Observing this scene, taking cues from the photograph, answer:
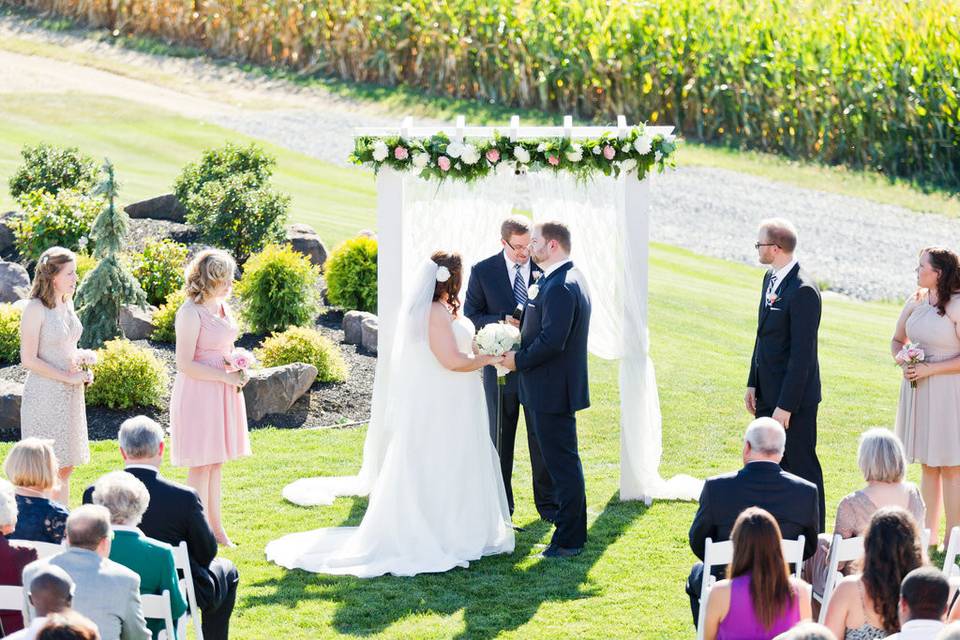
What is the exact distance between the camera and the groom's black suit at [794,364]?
8531 mm

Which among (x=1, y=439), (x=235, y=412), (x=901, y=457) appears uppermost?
(x=901, y=457)

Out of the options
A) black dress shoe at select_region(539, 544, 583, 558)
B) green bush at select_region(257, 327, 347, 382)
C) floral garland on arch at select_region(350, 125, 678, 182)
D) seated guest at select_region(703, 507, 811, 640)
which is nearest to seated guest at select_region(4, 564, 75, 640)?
seated guest at select_region(703, 507, 811, 640)

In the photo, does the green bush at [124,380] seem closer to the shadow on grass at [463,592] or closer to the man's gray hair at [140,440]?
the shadow on grass at [463,592]

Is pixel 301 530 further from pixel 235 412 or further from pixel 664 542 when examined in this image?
pixel 664 542

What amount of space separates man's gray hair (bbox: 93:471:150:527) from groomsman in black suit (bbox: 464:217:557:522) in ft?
13.3

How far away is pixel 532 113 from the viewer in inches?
1096

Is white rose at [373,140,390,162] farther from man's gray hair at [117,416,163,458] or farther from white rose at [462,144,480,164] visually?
man's gray hair at [117,416,163,458]

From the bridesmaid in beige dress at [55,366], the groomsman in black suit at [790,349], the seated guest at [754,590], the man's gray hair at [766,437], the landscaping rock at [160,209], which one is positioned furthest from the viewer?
the landscaping rock at [160,209]

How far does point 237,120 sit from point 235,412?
17683 mm

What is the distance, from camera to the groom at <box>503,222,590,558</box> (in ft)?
28.6

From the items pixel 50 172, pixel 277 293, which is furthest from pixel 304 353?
pixel 50 172

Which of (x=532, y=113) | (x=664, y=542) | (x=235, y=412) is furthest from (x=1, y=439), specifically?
(x=532, y=113)

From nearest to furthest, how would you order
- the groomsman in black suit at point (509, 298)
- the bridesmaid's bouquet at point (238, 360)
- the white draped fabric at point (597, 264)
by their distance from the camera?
the bridesmaid's bouquet at point (238, 360) < the groomsman in black suit at point (509, 298) < the white draped fabric at point (597, 264)

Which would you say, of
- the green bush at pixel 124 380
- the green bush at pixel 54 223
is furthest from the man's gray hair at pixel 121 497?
the green bush at pixel 54 223
